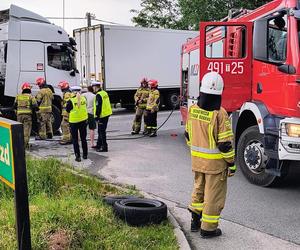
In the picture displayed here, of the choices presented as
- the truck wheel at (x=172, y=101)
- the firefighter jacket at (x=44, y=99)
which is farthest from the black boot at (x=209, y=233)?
the truck wheel at (x=172, y=101)

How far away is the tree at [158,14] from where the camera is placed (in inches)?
1375

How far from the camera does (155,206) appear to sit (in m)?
5.18

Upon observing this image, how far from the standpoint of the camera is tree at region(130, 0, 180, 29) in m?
34.9

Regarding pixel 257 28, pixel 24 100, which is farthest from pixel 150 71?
pixel 257 28

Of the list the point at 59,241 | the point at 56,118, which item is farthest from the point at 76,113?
the point at 59,241

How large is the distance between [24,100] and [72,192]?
17.4ft

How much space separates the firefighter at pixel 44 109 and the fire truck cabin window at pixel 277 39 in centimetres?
694

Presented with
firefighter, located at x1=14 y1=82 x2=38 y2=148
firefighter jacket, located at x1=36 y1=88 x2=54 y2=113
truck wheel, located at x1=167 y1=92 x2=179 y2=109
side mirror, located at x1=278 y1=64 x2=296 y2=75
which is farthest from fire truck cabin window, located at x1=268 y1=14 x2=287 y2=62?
truck wheel, located at x1=167 y1=92 x2=179 y2=109

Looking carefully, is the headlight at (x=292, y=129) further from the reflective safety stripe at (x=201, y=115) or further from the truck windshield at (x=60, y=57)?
the truck windshield at (x=60, y=57)

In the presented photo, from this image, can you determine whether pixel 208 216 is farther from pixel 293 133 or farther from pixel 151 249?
pixel 293 133

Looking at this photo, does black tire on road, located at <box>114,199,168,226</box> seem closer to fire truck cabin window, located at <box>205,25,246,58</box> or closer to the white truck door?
fire truck cabin window, located at <box>205,25,246,58</box>

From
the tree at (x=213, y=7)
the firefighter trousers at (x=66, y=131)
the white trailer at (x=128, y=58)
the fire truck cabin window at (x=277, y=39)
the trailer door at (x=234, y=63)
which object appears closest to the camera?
the fire truck cabin window at (x=277, y=39)

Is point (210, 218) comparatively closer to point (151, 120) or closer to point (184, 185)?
point (184, 185)

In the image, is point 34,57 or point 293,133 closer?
point 293,133
